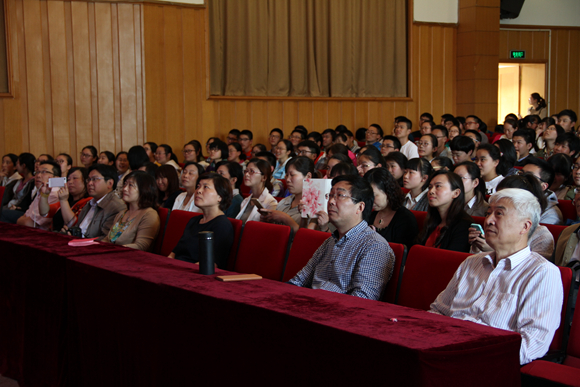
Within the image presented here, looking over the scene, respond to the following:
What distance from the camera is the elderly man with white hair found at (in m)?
1.69

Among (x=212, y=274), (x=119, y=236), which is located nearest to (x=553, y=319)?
(x=212, y=274)

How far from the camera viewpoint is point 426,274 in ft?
6.98

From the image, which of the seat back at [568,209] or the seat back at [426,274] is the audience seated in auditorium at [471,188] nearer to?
the seat back at [568,209]

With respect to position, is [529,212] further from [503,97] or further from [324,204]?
[503,97]

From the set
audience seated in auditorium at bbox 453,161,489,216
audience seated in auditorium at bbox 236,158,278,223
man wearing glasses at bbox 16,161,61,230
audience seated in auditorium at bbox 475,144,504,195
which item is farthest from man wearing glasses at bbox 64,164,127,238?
audience seated in auditorium at bbox 475,144,504,195

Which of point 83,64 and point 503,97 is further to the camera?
point 503,97

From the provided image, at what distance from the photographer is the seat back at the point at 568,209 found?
329cm

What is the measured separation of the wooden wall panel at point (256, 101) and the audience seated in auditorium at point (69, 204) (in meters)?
3.52

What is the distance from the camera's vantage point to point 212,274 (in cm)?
204

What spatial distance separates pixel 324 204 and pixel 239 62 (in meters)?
5.72

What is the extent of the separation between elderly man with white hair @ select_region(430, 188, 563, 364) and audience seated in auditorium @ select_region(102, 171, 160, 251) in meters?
1.97

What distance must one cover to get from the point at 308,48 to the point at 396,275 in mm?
6762

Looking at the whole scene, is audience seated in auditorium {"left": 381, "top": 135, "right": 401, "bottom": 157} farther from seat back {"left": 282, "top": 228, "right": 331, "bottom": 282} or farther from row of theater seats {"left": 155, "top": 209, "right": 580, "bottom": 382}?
seat back {"left": 282, "top": 228, "right": 331, "bottom": 282}

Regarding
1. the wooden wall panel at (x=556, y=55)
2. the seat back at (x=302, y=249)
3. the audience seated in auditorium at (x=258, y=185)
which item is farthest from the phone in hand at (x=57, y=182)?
the wooden wall panel at (x=556, y=55)
